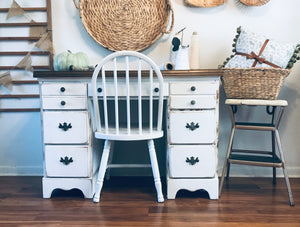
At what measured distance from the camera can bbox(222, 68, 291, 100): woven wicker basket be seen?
183cm

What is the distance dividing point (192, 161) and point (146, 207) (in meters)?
0.40

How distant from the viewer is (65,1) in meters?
2.29

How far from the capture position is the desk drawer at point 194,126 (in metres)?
1.80

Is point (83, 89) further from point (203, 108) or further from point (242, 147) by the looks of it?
point (242, 147)

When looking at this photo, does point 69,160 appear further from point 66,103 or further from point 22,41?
point 22,41

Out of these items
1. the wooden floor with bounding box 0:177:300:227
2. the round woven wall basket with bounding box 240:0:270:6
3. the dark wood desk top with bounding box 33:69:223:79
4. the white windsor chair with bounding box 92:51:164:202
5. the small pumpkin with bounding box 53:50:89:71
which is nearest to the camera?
the wooden floor with bounding box 0:177:300:227

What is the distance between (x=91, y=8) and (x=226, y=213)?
1753 mm

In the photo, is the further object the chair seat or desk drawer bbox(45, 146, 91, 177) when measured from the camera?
desk drawer bbox(45, 146, 91, 177)

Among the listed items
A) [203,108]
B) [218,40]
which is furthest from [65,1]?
[203,108]

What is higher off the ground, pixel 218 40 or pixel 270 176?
pixel 218 40

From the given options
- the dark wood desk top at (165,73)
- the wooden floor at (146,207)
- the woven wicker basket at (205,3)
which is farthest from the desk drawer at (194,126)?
the woven wicker basket at (205,3)

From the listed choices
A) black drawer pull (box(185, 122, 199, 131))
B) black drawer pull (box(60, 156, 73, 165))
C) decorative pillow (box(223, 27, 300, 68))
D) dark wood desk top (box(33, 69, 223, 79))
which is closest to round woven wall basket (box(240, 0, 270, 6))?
decorative pillow (box(223, 27, 300, 68))

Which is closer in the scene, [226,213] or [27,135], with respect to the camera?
[226,213]

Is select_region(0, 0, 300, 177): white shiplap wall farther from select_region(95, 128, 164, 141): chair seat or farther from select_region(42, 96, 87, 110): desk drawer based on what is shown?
select_region(95, 128, 164, 141): chair seat
